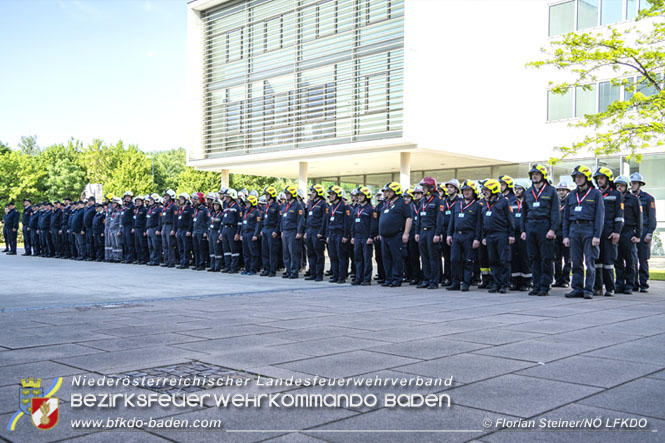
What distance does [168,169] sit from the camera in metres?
93.4

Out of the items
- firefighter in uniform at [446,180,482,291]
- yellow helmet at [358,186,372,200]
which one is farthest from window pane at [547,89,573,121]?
firefighter in uniform at [446,180,482,291]

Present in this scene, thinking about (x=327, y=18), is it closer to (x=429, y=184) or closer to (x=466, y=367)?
(x=429, y=184)

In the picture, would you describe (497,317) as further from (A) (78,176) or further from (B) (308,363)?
(A) (78,176)

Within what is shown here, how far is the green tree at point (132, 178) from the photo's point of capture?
69312 mm

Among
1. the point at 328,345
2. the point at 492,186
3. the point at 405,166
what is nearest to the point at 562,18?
the point at 405,166

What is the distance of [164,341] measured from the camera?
6.36 metres

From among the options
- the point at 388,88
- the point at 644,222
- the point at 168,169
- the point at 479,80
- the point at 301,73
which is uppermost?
the point at 168,169

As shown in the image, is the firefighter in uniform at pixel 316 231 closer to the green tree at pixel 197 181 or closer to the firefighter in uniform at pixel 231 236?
the firefighter in uniform at pixel 231 236

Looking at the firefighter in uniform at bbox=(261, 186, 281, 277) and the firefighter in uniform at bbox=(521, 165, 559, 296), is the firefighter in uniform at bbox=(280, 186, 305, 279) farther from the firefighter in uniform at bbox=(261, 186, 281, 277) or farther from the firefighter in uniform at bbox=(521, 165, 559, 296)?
the firefighter in uniform at bbox=(521, 165, 559, 296)

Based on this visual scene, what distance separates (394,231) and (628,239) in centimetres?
458

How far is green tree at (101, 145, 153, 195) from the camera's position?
69312 mm

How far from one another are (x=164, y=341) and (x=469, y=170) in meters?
27.7

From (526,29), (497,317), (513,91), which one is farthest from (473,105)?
(497,317)

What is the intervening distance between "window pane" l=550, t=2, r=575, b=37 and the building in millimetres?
49
